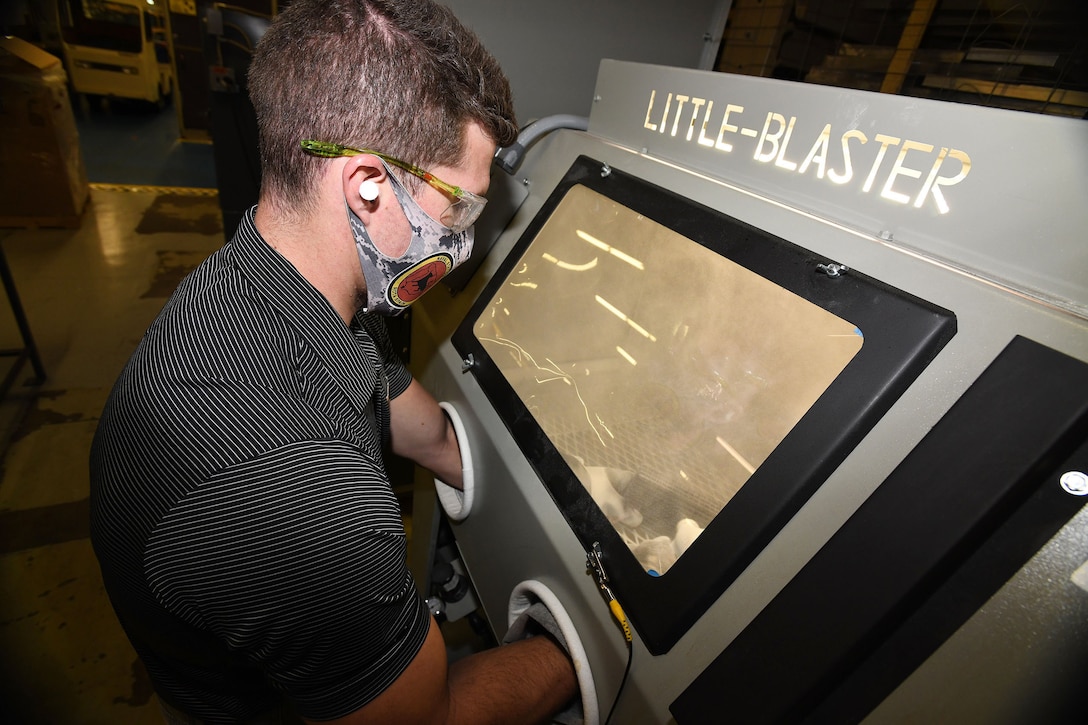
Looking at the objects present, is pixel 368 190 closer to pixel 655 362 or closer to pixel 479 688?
pixel 655 362

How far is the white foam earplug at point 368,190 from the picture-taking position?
2.67 ft

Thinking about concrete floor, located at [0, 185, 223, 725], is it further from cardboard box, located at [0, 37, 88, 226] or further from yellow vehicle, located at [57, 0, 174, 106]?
yellow vehicle, located at [57, 0, 174, 106]

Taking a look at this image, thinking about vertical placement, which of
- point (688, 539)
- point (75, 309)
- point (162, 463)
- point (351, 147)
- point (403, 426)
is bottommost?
point (75, 309)

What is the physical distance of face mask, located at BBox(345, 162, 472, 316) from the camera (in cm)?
87

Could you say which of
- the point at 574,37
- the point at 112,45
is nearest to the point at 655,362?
the point at 574,37

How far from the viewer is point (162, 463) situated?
666 millimetres

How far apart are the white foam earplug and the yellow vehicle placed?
8667 mm

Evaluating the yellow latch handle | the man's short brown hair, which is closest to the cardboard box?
the man's short brown hair

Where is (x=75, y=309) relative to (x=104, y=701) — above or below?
below

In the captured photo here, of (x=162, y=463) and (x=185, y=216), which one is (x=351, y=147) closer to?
(x=162, y=463)

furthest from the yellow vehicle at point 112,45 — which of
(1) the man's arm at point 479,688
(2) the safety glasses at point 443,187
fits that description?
(1) the man's arm at point 479,688

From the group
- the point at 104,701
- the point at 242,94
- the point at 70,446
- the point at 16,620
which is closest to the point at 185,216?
the point at 242,94

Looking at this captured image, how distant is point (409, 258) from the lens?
0.92 m

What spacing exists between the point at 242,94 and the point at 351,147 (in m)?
2.51
